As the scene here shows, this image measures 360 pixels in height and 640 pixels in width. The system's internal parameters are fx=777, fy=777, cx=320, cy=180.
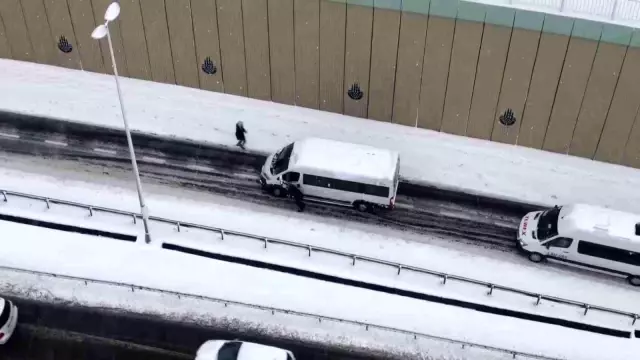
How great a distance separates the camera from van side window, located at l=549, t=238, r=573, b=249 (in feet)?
80.7

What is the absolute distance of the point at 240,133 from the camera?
93.0 ft

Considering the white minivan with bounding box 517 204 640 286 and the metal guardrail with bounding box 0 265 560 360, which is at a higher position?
the white minivan with bounding box 517 204 640 286

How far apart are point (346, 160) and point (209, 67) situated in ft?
23.8

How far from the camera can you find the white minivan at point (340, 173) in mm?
25531

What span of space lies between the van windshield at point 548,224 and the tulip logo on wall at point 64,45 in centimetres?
1879

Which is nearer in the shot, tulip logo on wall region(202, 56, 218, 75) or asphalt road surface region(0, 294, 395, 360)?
asphalt road surface region(0, 294, 395, 360)

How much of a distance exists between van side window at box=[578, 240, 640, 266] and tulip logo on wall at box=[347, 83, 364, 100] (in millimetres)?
9543

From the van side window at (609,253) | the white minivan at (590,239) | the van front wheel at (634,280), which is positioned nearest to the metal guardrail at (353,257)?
the van front wheel at (634,280)

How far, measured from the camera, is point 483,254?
85.3ft

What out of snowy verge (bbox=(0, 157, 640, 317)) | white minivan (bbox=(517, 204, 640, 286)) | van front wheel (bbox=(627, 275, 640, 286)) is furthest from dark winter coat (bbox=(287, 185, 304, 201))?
van front wheel (bbox=(627, 275, 640, 286))

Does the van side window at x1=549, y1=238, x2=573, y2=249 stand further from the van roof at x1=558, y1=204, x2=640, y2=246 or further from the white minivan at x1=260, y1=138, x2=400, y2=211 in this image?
the white minivan at x1=260, y1=138, x2=400, y2=211

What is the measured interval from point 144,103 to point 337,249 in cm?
1005

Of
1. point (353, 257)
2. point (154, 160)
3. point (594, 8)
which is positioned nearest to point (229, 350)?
point (353, 257)

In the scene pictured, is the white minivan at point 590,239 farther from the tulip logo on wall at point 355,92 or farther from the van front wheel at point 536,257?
the tulip logo on wall at point 355,92
